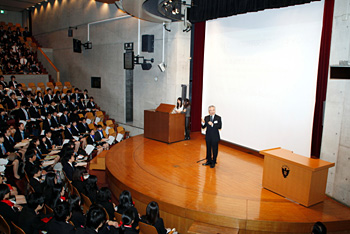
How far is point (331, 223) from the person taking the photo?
4074 mm

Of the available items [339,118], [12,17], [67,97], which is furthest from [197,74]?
[12,17]

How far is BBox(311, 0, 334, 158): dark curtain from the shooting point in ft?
17.0

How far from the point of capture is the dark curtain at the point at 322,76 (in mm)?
Answer: 5184

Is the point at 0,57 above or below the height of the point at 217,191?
above

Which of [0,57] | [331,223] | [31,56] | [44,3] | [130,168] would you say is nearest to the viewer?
[331,223]

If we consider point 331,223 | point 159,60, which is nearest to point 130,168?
point 331,223

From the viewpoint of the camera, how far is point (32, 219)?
3414 mm

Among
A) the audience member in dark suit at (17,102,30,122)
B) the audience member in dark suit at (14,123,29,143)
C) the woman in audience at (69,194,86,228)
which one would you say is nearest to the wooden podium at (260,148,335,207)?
the woman in audience at (69,194,86,228)

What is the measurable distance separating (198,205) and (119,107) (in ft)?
27.3

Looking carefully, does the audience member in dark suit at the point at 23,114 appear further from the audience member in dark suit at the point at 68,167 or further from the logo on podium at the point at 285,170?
the logo on podium at the point at 285,170

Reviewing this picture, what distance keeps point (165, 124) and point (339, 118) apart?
4496 millimetres

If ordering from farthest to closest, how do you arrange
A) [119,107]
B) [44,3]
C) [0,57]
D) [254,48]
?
1. [44,3]
2. [0,57]
3. [119,107]
4. [254,48]

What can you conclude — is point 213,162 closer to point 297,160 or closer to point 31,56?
point 297,160

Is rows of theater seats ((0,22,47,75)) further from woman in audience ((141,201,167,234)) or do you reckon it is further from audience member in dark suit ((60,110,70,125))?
woman in audience ((141,201,167,234))
